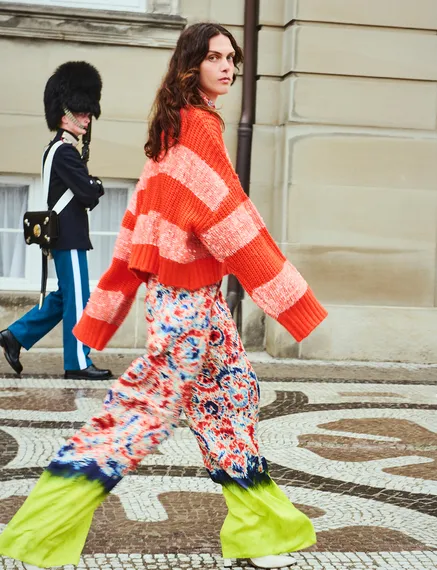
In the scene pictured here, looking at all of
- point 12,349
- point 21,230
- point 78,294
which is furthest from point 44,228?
point 21,230

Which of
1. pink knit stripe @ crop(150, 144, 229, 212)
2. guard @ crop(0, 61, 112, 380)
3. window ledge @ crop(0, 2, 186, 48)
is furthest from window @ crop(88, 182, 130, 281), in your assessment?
pink knit stripe @ crop(150, 144, 229, 212)

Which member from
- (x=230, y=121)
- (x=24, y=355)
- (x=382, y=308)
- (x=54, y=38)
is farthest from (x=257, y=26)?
(x=24, y=355)

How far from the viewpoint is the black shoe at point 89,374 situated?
268 inches

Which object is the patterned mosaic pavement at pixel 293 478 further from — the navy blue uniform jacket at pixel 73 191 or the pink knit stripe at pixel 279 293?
the navy blue uniform jacket at pixel 73 191

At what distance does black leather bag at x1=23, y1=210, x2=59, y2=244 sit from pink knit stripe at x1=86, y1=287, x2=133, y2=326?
132 inches

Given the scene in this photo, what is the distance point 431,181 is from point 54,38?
3184mm

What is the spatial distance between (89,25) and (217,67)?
5387 mm

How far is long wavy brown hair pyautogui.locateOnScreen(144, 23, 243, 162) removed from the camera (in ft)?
10.6

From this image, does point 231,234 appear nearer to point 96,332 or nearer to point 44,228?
point 96,332

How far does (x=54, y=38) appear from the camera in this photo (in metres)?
8.32

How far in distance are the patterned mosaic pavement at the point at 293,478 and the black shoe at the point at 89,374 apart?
0.46 feet

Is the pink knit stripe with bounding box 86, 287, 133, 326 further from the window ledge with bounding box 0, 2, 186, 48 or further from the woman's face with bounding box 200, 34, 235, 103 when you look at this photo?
the window ledge with bounding box 0, 2, 186, 48

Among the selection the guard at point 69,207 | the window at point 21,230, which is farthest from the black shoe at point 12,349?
the window at point 21,230

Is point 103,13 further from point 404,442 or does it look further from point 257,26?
point 404,442
